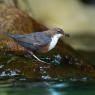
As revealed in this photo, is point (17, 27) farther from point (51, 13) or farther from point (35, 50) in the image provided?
point (51, 13)

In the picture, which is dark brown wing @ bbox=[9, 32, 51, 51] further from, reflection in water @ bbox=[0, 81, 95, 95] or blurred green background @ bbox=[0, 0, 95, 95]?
blurred green background @ bbox=[0, 0, 95, 95]

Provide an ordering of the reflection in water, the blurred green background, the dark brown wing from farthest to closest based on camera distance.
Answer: the blurred green background < the dark brown wing < the reflection in water

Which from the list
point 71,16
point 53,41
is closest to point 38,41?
point 53,41

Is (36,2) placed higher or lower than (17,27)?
higher

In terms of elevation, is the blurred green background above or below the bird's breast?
above

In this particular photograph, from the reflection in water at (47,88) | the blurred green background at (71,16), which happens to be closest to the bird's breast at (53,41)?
the reflection in water at (47,88)

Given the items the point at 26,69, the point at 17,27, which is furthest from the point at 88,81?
the point at 17,27

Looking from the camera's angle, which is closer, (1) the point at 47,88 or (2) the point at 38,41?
(1) the point at 47,88

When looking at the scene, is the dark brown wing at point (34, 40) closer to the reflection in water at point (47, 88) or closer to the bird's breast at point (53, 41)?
the bird's breast at point (53, 41)

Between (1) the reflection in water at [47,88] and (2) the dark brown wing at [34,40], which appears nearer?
(1) the reflection in water at [47,88]

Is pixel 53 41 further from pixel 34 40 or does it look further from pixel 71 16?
pixel 71 16

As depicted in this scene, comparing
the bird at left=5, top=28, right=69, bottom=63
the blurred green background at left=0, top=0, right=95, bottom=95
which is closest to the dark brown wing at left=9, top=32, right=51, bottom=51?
the bird at left=5, top=28, right=69, bottom=63
